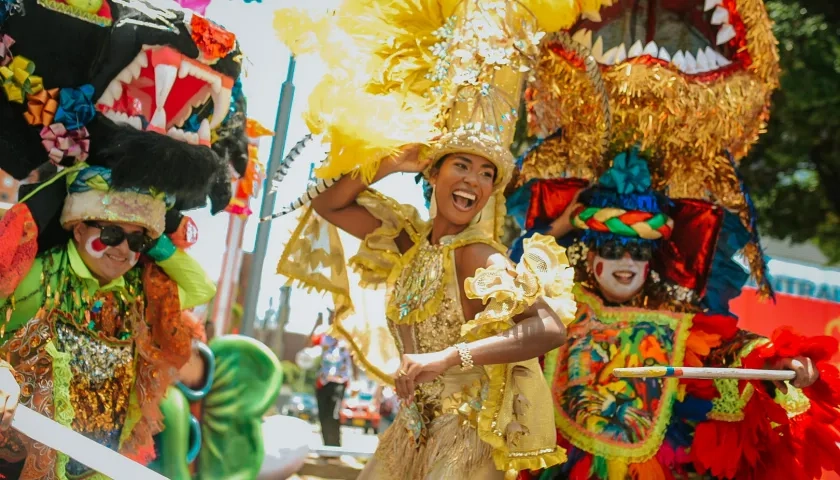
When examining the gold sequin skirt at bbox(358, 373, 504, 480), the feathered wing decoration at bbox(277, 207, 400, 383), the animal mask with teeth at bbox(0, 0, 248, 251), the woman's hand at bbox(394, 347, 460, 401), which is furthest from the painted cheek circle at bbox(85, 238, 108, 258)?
the woman's hand at bbox(394, 347, 460, 401)

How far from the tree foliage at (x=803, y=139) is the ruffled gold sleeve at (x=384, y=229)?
6495 mm

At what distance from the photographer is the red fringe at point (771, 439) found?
4.22 metres

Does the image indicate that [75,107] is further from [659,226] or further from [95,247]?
[659,226]

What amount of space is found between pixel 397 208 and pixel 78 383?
144 cm

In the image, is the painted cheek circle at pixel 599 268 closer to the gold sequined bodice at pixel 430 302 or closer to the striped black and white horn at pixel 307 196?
the gold sequined bodice at pixel 430 302

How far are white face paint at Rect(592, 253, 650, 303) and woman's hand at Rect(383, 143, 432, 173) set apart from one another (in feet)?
4.37

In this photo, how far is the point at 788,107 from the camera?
935cm

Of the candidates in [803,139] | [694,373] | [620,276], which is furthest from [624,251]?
[803,139]

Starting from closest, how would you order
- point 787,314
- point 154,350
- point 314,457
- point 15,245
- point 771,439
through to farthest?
1. point 15,245
2. point 154,350
3. point 771,439
4. point 787,314
5. point 314,457

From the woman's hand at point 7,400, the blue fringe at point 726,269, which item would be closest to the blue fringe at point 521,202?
the blue fringe at point 726,269

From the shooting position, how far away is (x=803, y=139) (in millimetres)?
9773

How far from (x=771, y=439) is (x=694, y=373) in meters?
1.29

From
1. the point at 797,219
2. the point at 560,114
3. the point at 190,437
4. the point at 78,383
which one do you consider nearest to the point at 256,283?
the point at 190,437

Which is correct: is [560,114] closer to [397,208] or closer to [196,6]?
[397,208]
